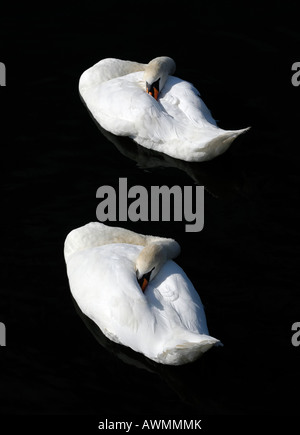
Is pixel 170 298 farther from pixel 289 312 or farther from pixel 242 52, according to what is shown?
pixel 242 52

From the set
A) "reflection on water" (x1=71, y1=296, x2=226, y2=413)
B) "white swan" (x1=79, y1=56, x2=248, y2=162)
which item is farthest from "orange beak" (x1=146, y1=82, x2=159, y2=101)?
"reflection on water" (x1=71, y1=296, x2=226, y2=413)

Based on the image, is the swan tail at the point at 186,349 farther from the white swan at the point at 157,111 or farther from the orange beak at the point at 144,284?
the white swan at the point at 157,111

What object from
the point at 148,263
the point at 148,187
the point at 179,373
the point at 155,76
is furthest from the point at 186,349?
the point at 155,76

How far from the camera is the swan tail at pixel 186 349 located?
35.7 ft

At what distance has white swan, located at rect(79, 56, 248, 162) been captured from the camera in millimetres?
14445

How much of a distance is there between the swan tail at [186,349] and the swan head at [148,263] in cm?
91

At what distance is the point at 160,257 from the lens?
1212cm

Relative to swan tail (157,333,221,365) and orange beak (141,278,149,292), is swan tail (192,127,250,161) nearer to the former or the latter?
orange beak (141,278,149,292)

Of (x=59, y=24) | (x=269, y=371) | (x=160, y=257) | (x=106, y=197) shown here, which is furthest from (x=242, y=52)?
(x=269, y=371)

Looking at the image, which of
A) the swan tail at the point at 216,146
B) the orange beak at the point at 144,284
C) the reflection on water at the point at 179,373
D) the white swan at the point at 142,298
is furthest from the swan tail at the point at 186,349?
the swan tail at the point at 216,146

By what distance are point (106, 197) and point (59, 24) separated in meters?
4.77

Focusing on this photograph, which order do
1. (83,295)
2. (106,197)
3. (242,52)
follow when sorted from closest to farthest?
(83,295), (106,197), (242,52)

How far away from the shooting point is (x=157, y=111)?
14.7m

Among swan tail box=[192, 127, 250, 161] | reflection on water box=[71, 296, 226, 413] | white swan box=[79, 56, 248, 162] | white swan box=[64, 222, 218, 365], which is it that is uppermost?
white swan box=[79, 56, 248, 162]
